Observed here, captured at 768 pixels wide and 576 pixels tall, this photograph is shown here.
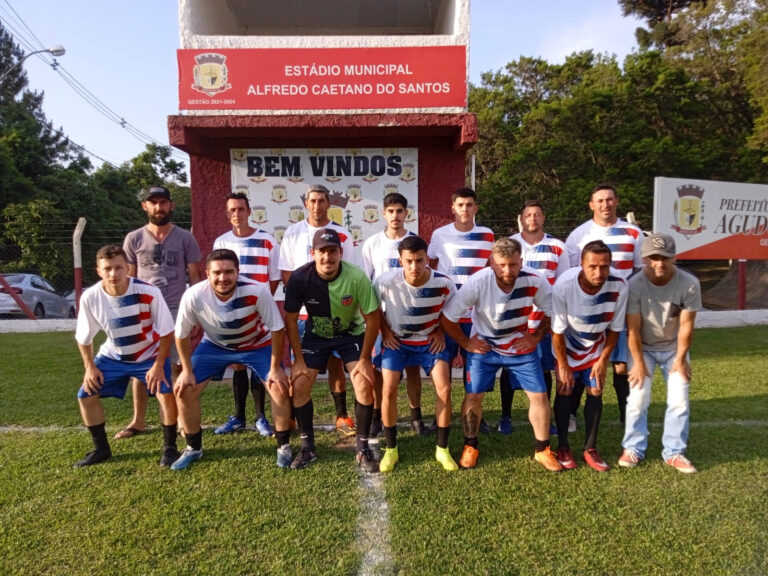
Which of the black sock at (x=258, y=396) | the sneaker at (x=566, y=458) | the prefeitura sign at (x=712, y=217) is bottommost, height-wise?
the sneaker at (x=566, y=458)

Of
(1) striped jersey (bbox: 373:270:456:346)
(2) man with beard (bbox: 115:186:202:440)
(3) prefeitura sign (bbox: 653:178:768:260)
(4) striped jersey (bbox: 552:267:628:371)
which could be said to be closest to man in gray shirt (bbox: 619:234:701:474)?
(4) striped jersey (bbox: 552:267:628:371)

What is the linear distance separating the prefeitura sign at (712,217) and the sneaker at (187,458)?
8.66 m

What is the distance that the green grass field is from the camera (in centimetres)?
255

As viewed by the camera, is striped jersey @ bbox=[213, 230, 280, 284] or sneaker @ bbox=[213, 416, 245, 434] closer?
sneaker @ bbox=[213, 416, 245, 434]

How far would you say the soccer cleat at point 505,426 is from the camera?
4.33 m

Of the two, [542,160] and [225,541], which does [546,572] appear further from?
[542,160]

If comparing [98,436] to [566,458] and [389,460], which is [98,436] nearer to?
[389,460]

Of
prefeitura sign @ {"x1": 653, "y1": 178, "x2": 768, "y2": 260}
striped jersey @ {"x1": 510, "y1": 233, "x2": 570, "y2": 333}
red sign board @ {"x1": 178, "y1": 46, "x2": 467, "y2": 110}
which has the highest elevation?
red sign board @ {"x1": 178, "y1": 46, "x2": 467, "y2": 110}

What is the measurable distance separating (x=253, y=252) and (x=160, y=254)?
2.70 ft

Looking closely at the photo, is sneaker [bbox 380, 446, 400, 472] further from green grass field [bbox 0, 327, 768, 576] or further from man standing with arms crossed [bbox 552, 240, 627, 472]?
man standing with arms crossed [bbox 552, 240, 627, 472]

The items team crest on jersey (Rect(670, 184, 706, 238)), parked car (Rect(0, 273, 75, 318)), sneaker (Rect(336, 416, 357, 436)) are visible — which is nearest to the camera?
sneaker (Rect(336, 416, 357, 436))

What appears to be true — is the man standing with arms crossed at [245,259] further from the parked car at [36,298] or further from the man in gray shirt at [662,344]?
the parked car at [36,298]

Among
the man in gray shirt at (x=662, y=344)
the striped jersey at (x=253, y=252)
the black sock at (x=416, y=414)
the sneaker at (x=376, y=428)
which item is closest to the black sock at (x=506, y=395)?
the black sock at (x=416, y=414)

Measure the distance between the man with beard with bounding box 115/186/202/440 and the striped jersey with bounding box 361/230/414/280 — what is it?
162cm
